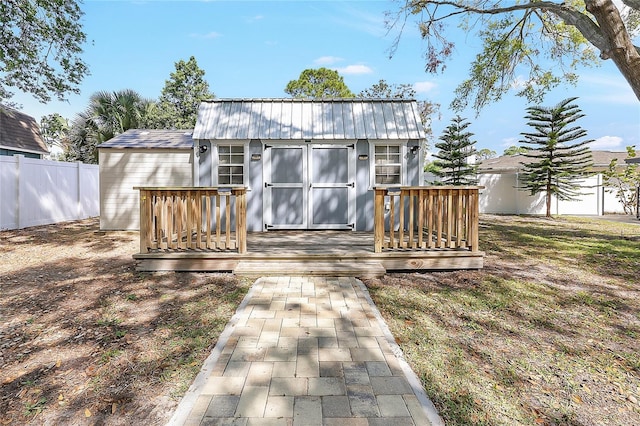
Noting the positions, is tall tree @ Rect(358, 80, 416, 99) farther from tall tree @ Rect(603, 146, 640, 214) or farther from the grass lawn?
the grass lawn

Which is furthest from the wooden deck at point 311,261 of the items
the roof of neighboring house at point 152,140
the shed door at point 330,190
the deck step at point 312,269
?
the roof of neighboring house at point 152,140

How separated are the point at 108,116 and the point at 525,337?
1864 cm

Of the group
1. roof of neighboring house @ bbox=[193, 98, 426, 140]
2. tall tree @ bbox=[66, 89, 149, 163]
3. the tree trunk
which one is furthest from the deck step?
tall tree @ bbox=[66, 89, 149, 163]

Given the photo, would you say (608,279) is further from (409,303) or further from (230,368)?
(230,368)

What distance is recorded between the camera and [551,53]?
32.3 feet

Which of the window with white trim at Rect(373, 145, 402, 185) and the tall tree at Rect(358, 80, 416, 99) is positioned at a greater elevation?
the tall tree at Rect(358, 80, 416, 99)

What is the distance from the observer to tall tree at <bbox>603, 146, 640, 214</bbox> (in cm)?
1337

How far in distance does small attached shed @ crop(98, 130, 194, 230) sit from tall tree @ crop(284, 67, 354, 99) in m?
18.7

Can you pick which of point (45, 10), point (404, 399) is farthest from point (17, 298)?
point (45, 10)

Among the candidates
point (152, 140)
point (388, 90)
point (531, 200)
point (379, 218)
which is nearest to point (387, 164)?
point (379, 218)

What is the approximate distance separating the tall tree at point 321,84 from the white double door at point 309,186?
784 inches

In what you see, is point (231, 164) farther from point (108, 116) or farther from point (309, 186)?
point (108, 116)

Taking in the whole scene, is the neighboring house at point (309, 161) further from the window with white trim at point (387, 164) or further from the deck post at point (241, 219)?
the deck post at point (241, 219)

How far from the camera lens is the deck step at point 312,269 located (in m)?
4.57
